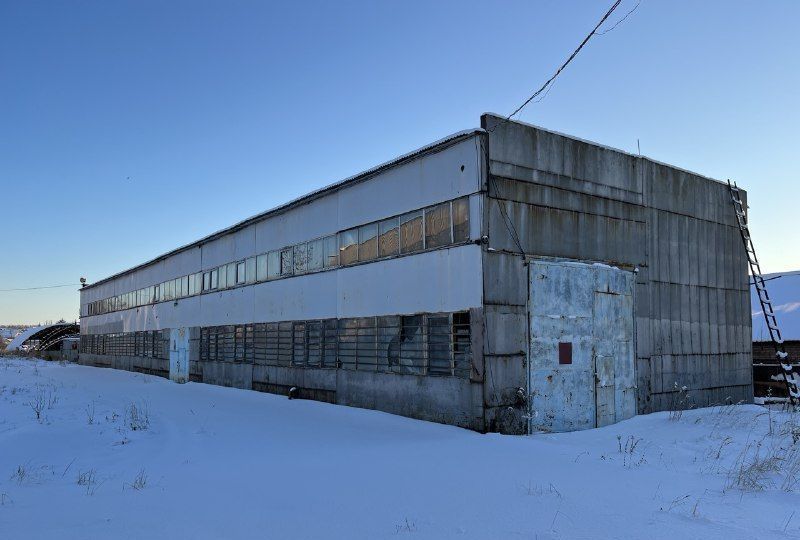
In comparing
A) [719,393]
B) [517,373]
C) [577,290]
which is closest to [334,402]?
[517,373]

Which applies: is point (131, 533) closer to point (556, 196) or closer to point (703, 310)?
point (556, 196)

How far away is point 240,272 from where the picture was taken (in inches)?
1011

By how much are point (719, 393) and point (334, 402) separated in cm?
1207

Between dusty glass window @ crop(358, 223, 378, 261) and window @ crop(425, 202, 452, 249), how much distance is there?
235 cm

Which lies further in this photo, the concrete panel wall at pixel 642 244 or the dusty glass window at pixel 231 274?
the dusty glass window at pixel 231 274

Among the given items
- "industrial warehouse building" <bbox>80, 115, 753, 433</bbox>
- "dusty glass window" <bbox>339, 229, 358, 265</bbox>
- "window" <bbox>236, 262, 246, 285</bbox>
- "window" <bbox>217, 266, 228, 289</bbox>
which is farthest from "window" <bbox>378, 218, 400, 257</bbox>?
"window" <bbox>217, 266, 228, 289</bbox>

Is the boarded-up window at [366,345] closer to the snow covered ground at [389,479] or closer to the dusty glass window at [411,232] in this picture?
the snow covered ground at [389,479]

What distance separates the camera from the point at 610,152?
15.6 meters

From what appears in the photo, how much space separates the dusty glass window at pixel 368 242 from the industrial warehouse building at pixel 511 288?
6cm

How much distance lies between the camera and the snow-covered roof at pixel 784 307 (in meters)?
33.1

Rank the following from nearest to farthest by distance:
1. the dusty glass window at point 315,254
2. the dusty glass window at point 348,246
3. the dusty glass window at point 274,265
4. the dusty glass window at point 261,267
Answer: the dusty glass window at point 348,246 < the dusty glass window at point 315,254 < the dusty glass window at point 274,265 < the dusty glass window at point 261,267

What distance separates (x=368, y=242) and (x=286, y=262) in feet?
19.8

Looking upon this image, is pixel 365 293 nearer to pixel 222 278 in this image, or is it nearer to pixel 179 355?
pixel 222 278

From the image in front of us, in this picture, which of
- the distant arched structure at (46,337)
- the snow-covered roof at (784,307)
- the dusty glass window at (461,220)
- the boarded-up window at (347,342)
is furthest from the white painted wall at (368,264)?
the distant arched structure at (46,337)
